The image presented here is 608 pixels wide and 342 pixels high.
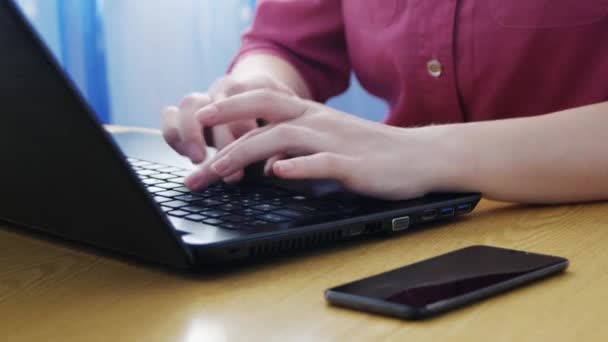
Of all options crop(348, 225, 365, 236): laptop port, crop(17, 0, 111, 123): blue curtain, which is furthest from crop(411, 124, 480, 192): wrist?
crop(17, 0, 111, 123): blue curtain

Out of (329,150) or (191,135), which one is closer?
(329,150)

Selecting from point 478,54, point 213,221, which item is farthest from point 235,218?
point 478,54

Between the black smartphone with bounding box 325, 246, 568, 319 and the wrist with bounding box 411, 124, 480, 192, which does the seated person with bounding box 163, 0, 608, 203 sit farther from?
the black smartphone with bounding box 325, 246, 568, 319

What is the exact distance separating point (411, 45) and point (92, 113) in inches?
24.1

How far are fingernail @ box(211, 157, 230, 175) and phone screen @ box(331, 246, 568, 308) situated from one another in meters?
0.19

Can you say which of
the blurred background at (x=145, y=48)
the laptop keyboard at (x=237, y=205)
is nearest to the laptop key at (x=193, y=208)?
the laptop keyboard at (x=237, y=205)

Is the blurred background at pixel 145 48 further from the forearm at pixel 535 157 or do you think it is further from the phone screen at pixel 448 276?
the phone screen at pixel 448 276

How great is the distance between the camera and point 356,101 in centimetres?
192

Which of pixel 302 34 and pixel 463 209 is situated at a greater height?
pixel 302 34

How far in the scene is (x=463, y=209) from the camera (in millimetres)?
616

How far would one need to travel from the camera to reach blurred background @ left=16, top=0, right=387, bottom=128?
1.93 meters

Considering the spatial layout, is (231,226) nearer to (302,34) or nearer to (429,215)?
(429,215)

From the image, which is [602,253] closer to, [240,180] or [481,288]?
[481,288]

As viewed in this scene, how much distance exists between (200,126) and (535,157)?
29cm
